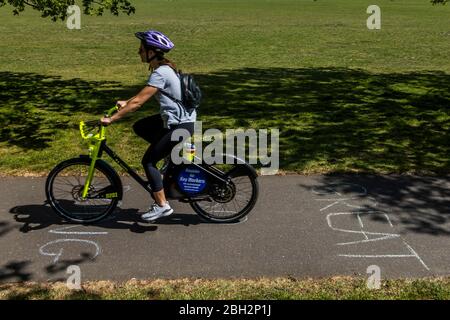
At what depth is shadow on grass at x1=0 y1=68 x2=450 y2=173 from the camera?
8445 mm

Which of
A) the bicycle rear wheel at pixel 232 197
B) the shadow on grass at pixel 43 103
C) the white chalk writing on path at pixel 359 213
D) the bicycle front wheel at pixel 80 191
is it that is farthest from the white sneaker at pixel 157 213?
the shadow on grass at pixel 43 103

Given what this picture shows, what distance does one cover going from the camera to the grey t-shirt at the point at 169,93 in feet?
17.7

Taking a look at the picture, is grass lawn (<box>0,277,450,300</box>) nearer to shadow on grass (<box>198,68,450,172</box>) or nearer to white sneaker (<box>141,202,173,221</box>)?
white sneaker (<box>141,202,173,221</box>)

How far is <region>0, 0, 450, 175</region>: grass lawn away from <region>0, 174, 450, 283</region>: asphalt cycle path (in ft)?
3.75

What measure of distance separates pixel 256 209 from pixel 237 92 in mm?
7787

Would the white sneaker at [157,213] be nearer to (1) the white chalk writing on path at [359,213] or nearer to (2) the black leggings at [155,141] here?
(2) the black leggings at [155,141]

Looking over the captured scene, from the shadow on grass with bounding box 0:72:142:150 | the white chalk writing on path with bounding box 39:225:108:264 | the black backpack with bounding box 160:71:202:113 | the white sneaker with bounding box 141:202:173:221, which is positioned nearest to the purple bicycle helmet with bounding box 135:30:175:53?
the black backpack with bounding box 160:71:202:113

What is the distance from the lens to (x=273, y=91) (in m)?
13.8

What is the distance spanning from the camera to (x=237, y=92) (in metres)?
13.8

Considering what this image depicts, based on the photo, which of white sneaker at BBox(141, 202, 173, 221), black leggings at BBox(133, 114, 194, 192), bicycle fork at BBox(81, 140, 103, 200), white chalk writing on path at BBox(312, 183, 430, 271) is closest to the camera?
white chalk writing on path at BBox(312, 183, 430, 271)
